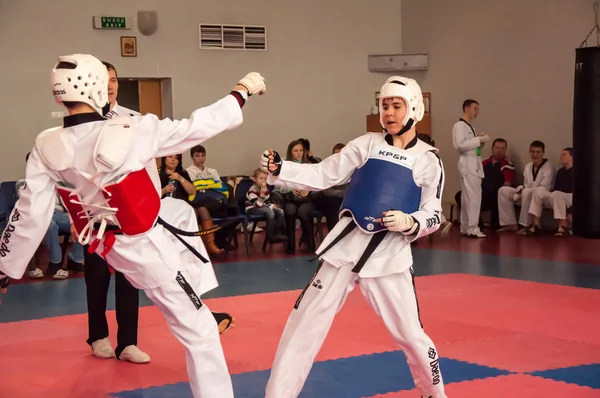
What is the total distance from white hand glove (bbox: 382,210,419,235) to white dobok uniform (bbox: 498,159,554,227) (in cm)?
871

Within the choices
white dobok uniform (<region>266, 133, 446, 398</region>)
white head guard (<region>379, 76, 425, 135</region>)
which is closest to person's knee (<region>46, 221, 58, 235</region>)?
white dobok uniform (<region>266, 133, 446, 398</region>)

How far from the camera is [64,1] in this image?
40.9ft

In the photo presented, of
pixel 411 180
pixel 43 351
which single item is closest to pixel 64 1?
pixel 43 351

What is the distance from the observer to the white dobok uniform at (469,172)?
12.0 m

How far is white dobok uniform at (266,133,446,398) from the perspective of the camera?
12.6ft

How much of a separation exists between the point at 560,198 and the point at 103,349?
8079mm

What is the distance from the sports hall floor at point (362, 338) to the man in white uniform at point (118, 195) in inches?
36.2

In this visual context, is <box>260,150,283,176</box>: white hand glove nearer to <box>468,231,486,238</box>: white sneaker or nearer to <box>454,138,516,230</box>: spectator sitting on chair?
<box>468,231,486,238</box>: white sneaker

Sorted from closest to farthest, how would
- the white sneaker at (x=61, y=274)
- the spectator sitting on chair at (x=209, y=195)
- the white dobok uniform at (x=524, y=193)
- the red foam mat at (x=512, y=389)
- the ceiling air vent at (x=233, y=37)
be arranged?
the red foam mat at (x=512, y=389)
the white sneaker at (x=61, y=274)
the spectator sitting on chair at (x=209, y=195)
the white dobok uniform at (x=524, y=193)
the ceiling air vent at (x=233, y=37)

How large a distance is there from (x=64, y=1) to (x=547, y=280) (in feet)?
27.5

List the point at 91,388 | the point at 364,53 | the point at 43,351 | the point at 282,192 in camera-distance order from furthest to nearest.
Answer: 1. the point at 364,53
2. the point at 282,192
3. the point at 43,351
4. the point at 91,388

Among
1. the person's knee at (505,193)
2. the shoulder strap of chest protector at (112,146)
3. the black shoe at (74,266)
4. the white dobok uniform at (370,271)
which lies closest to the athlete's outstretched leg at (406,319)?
the white dobok uniform at (370,271)

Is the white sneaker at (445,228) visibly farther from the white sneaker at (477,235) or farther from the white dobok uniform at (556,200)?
the white dobok uniform at (556,200)

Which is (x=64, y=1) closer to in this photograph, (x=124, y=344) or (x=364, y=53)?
(x=364, y=53)
